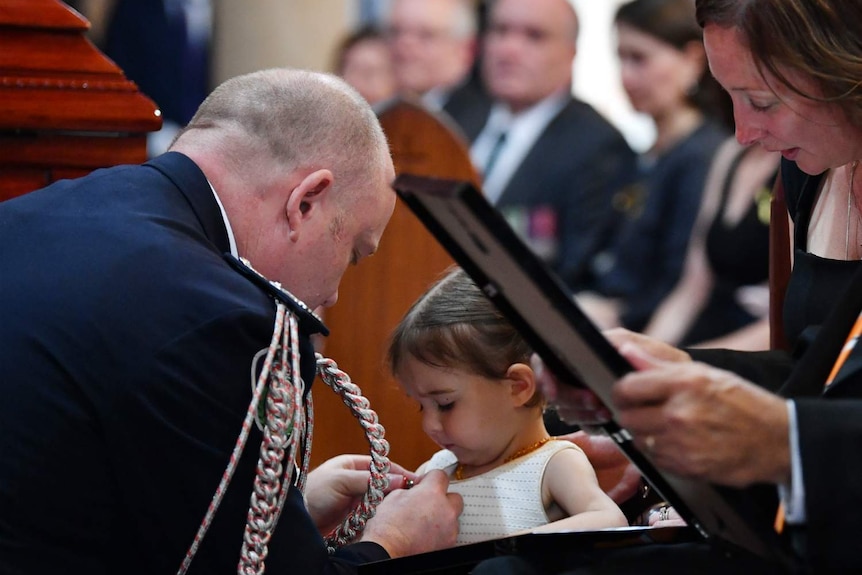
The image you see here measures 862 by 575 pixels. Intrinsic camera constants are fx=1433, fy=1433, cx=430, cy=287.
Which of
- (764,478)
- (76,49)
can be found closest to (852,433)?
(764,478)

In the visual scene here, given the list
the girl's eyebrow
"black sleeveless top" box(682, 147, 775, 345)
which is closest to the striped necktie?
"black sleeveless top" box(682, 147, 775, 345)

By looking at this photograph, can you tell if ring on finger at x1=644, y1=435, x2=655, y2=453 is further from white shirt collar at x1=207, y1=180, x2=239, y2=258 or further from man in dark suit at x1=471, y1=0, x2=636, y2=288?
man in dark suit at x1=471, y1=0, x2=636, y2=288

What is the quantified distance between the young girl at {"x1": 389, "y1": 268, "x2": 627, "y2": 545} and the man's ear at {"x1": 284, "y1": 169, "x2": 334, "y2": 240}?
301 millimetres

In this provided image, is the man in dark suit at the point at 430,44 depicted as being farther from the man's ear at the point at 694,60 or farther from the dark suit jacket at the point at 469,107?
the man's ear at the point at 694,60

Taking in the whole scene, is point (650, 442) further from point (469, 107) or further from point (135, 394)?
point (469, 107)

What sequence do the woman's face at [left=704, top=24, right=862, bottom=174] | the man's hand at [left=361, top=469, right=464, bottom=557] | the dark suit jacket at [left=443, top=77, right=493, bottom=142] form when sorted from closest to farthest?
1. the woman's face at [left=704, top=24, right=862, bottom=174]
2. the man's hand at [left=361, top=469, right=464, bottom=557]
3. the dark suit jacket at [left=443, top=77, right=493, bottom=142]

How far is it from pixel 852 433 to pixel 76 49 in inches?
57.9

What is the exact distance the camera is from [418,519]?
2145mm

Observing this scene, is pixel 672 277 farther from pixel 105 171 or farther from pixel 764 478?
pixel 764 478

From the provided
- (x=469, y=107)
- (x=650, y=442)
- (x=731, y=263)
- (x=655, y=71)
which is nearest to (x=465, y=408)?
(x=650, y=442)

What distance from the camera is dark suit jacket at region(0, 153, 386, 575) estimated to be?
1798 mm

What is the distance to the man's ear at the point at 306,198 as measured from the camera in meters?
2.10

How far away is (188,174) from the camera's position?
80.1 inches

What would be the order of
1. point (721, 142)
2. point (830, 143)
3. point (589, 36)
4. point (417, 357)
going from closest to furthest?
point (830, 143)
point (417, 357)
point (721, 142)
point (589, 36)
